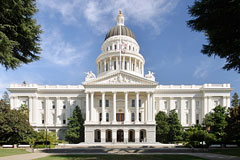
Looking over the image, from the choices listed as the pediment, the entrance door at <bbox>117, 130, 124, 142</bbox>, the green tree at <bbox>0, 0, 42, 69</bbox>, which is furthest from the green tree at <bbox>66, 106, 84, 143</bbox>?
the green tree at <bbox>0, 0, 42, 69</bbox>

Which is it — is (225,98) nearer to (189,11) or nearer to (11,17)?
(189,11)

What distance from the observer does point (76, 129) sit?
51.0m

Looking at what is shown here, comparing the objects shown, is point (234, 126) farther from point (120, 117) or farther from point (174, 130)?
point (120, 117)

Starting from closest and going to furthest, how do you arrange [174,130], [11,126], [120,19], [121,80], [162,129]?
1. [11,126]
2. [174,130]
3. [162,129]
4. [121,80]
5. [120,19]

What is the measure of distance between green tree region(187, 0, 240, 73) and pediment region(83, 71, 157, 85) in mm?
35103

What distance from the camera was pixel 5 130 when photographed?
37.1 meters

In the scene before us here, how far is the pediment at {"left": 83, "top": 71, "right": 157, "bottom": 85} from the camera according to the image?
168 ft

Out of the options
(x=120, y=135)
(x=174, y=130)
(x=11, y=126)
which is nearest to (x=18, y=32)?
(x=11, y=126)

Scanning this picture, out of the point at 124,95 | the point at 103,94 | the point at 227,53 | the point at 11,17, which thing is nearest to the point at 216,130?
the point at 124,95

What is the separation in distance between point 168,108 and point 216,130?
16.7 m

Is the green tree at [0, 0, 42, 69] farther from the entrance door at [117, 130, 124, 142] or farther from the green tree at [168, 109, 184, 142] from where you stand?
the green tree at [168, 109, 184, 142]

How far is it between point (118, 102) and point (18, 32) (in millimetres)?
41139

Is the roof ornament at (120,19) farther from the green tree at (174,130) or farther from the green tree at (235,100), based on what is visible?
the green tree at (235,100)

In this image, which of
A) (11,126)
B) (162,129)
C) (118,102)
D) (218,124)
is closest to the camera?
(11,126)
